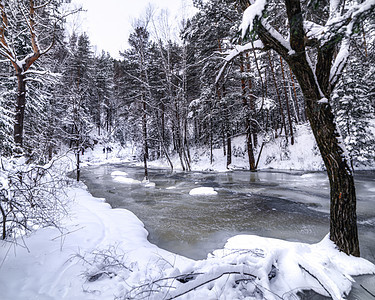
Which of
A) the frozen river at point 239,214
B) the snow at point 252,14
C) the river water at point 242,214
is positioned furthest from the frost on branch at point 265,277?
the snow at point 252,14

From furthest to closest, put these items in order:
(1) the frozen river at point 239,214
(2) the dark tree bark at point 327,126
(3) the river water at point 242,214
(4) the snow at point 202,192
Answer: (4) the snow at point 202,192
(1) the frozen river at point 239,214
(3) the river water at point 242,214
(2) the dark tree bark at point 327,126

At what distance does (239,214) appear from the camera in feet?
18.6

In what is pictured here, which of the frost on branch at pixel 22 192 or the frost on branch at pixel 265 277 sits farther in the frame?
the frost on branch at pixel 22 192

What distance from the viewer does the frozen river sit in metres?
4.07

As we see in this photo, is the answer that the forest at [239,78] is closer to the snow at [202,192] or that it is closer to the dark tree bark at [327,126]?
the dark tree bark at [327,126]

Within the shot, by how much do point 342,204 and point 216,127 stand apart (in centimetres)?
1706

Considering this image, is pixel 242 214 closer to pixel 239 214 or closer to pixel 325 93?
pixel 239 214

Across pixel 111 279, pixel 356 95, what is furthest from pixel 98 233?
pixel 356 95

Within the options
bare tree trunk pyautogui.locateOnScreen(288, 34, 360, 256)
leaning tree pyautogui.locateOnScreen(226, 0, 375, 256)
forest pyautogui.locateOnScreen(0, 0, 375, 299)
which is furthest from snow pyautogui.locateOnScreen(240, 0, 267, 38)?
bare tree trunk pyautogui.locateOnScreen(288, 34, 360, 256)

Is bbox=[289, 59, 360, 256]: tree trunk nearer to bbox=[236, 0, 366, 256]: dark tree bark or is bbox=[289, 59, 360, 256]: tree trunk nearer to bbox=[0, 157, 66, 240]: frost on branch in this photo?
bbox=[236, 0, 366, 256]: dark tree bark

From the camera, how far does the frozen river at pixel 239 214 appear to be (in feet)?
13.4

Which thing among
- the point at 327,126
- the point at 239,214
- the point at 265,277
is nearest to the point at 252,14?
the point at 327,126

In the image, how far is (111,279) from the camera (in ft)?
7.36

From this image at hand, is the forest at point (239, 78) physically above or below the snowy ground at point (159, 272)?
above
